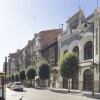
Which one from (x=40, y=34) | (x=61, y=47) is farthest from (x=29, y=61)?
(x=61, y=47)

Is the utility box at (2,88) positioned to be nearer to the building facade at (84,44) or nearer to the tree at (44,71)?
the building facade at (84,44)

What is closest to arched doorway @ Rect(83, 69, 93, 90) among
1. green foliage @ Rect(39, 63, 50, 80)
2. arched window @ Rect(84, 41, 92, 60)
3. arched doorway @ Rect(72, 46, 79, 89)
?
arched window @ Rect(84, 41, 92, 60)

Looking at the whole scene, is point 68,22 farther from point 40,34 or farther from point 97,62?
point 40,34

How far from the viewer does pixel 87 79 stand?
46.1 metres

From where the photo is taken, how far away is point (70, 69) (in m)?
42.1

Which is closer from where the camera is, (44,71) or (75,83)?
(75,83)

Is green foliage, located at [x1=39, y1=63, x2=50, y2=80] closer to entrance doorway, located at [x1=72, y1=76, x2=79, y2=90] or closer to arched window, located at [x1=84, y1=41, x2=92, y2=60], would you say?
entrance doorway, located at [x1=72, y1=76, x2=79, y2=90]

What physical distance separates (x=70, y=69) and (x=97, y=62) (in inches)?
149

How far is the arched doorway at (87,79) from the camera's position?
45.1 metres

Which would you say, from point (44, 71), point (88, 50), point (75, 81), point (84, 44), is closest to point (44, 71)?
point (44, 71)

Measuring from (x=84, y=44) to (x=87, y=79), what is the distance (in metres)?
5.37

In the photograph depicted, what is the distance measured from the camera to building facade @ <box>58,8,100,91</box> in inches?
1657

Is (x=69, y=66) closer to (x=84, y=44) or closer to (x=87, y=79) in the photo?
(x=87, y=79)

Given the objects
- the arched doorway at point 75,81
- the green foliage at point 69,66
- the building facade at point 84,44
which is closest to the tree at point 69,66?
the green foliage at point 69,66
